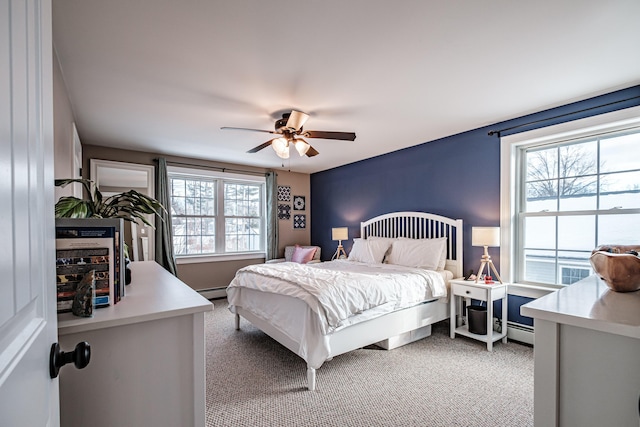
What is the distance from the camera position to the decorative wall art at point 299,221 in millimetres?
6095

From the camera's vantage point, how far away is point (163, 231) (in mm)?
4523

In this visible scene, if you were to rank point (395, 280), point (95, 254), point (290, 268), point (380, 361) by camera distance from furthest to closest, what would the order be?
point (290, 268), point (395, 280), point (380, 361), point (95, 254)

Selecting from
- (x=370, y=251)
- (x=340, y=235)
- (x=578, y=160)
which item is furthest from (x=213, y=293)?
(x=578, y=160)

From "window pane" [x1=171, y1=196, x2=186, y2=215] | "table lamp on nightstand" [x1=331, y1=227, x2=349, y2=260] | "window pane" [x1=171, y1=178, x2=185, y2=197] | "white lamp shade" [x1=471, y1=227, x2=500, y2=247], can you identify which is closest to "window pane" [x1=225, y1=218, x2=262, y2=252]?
"window pane" [x1=171, y1=196, x2=186, y2=215]

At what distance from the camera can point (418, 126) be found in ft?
11.2

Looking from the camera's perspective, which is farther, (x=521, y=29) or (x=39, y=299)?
(x=521, y=29)

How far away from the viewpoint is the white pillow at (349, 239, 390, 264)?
4.14m

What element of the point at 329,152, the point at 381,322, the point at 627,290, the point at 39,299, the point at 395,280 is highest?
the point at 329,152

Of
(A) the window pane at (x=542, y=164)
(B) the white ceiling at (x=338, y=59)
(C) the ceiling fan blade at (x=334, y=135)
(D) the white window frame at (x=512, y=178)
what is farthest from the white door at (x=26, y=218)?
(A) the window pane at (x=542, y=164)

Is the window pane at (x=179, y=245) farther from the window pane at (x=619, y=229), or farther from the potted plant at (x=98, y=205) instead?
the window pane at (x=619, y=229)

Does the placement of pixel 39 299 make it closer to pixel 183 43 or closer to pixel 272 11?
pixel 272 11

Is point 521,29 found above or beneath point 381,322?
above

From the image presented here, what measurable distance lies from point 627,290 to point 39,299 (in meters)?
1.99

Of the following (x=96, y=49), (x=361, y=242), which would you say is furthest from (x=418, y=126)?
(x=96, y=49)
